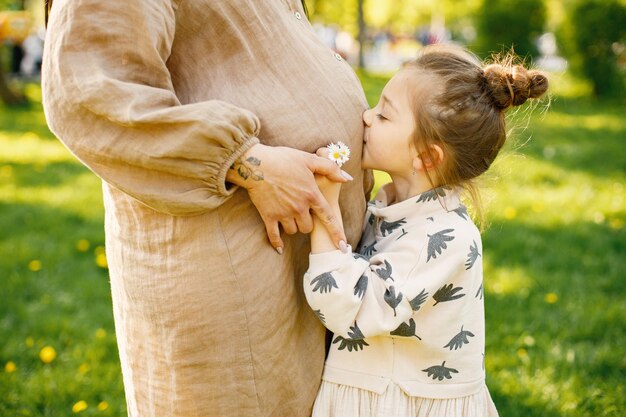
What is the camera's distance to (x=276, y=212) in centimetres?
154

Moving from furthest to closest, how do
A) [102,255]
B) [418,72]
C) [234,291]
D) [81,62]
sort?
1. [102,255]
2. [418,72]
3. [234,291]
4. [81,62]

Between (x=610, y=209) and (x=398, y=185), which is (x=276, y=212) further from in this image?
(x=610, y=209)

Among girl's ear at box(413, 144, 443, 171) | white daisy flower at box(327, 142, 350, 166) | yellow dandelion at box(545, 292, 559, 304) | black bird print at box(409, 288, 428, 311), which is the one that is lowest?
yellow dandelion at box(545, 292, 559, 304)

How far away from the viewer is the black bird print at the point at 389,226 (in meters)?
1.79

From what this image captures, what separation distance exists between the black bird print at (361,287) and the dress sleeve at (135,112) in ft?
1.35

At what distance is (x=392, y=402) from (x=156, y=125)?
3.08 ft

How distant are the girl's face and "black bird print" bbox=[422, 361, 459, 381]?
0.55 meters

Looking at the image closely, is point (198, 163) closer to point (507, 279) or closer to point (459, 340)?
point (459, 340)

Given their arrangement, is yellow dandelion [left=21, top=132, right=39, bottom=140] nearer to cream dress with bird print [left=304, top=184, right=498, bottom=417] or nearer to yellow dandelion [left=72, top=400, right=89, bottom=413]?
yellow dandelion [left=72, top=400, right=89, bottom=413]

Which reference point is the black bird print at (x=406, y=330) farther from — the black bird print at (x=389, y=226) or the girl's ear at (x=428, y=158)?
the girl's ear at (x=428, y=158)

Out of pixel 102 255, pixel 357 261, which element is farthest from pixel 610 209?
pixel 357 261

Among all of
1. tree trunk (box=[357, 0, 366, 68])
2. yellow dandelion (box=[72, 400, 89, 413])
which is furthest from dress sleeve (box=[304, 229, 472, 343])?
tree trunk (box=[357, 0, 366, 68])

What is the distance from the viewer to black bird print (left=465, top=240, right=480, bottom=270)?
1688 millimetres

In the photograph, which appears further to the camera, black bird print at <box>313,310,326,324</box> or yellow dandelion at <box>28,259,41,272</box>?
yellow dandelion at <box>28,259,41,272</box>
